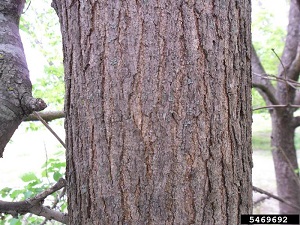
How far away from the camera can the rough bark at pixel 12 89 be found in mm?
1145

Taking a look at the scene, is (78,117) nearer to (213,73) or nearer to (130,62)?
(130,62)

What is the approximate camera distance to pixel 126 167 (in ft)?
3.18

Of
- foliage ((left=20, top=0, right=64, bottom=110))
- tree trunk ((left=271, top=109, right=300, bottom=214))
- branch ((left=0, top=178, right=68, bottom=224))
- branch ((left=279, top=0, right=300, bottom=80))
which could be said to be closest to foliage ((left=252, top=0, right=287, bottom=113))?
branch ((left=279, top=0, right=300, bottom=80))

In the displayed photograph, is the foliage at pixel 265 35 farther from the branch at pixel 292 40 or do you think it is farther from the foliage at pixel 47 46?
the foliage at pixel 47 46

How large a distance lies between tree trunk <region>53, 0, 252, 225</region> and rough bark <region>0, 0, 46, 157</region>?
0.26m

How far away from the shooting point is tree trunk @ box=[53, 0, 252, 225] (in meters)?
0.95

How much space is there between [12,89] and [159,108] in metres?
0.53

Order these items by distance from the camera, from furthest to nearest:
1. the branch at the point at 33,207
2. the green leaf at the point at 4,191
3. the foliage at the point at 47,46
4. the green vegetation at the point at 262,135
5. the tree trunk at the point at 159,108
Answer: the green vegetation at the point at 262,135 < the foliage at the point at 47,46 < the green leaf at the point at 4,191 < the branch at the point at 33,207 < the tree trunk at the point at 159,108

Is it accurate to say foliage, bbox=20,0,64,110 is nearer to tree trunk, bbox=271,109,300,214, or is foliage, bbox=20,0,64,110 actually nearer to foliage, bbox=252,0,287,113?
tree trunk, bbox=271,109,300,214

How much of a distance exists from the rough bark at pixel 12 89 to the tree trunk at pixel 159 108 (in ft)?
0.85

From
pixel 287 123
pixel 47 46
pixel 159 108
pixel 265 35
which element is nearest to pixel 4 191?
pixel 159 108

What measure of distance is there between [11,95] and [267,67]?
19.1 feet

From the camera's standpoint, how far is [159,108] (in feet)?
3.13

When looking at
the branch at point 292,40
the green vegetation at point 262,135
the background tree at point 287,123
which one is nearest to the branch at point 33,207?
the background tree at point 287,123
